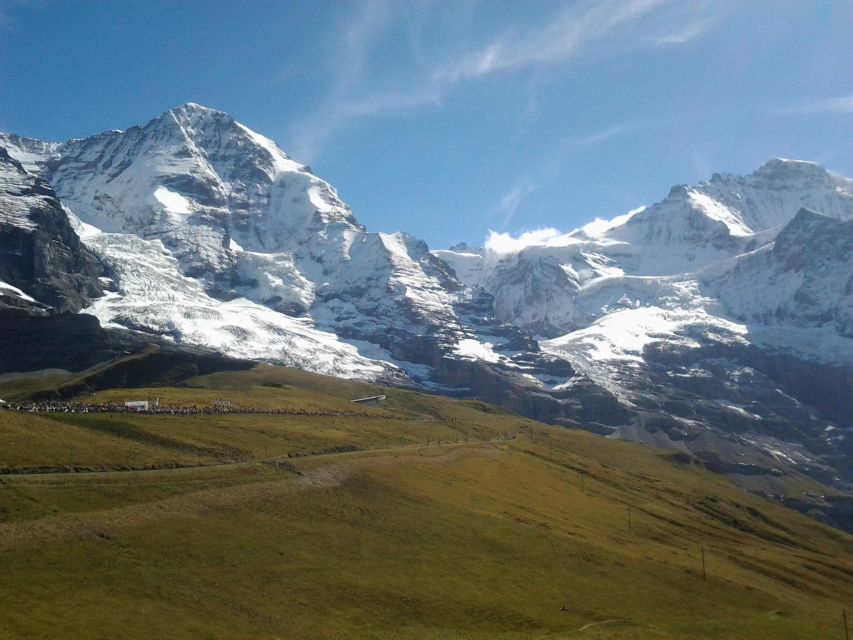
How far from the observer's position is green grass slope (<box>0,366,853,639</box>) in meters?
66.1

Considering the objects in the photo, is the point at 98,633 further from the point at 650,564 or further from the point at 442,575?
the point at 650,564

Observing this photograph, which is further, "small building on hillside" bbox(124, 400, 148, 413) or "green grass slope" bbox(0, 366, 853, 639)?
"small building on hillside" bbox(124, 400, 148, 413)

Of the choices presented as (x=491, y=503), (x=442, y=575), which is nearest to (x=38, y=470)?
(x=442, y=575)

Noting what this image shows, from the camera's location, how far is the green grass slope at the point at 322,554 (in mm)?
66062

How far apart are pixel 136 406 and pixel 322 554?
108 m

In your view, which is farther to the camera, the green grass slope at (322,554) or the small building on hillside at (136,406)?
the small building on hillside at (136,406)

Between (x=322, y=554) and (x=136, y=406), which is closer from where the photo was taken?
(x=322, y=554)

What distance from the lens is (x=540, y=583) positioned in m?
90.1

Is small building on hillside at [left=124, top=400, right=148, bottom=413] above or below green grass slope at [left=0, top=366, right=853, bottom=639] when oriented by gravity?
above

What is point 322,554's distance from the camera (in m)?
82.9

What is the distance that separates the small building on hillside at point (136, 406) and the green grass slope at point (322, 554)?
1067 inches

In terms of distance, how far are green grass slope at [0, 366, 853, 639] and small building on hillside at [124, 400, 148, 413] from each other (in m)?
27.1

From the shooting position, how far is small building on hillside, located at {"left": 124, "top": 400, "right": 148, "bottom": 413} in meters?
171

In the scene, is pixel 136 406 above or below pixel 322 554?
above
